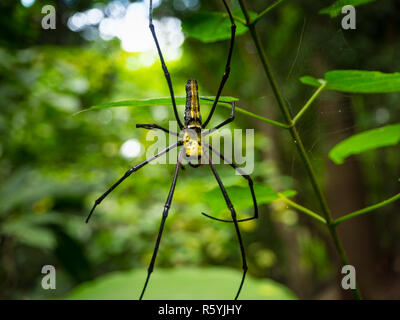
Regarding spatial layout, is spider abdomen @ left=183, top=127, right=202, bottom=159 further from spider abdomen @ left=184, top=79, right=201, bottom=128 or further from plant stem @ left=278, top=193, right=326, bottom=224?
plant stem @ left=278, top=193, right=326, bottom=224

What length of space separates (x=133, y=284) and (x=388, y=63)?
3.03 m

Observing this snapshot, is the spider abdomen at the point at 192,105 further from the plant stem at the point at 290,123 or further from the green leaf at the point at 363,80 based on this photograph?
the green leaf at the point at 363,80

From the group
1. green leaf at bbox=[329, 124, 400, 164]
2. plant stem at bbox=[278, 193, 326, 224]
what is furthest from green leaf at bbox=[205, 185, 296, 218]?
green leaf at bbox=[329, 124, 400, 164]

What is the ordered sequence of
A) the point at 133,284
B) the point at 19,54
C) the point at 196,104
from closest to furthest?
the point at 196,104, the point at 133,284, the point at 19,54

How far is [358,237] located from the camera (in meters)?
3.95

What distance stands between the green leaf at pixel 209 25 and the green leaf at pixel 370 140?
1.79ft

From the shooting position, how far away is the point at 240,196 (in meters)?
1.10

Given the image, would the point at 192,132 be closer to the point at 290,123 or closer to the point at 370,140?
the point at 290,123

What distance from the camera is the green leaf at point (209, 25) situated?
3.59 ft

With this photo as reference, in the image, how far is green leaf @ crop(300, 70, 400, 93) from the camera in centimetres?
87

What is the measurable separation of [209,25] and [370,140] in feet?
2.32
